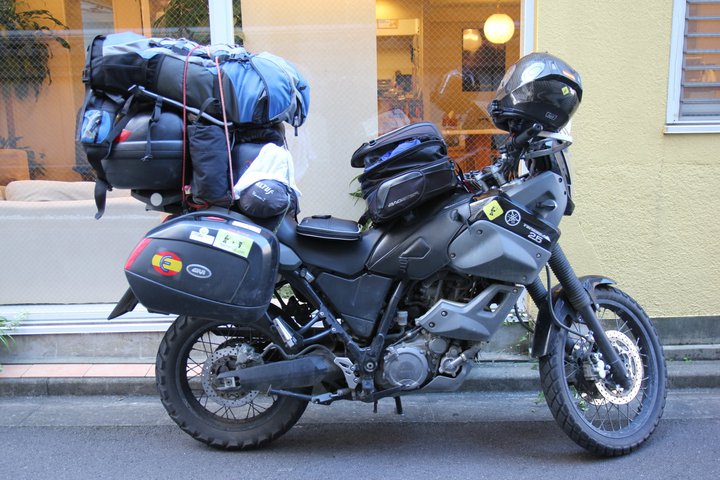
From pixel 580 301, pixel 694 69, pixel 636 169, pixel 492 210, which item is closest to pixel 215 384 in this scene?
pixel 492 210

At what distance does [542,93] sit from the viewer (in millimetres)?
3078

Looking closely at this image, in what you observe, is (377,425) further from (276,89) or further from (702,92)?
(702,92)

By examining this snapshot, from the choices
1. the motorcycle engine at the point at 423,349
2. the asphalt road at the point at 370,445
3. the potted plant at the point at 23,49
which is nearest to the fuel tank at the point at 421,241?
the motorcycle engine at the point at 423,349

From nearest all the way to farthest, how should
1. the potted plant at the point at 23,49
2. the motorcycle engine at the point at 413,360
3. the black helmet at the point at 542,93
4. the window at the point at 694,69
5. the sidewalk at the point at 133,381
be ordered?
the black helmet at the point at 542,93 < the motorcycle engine at the point at 413,360 < the sidewalk at the point at 133,381 < the window at the point at 694,69 < the potted plant at the point at 23,49

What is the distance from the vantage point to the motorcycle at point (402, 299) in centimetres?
302

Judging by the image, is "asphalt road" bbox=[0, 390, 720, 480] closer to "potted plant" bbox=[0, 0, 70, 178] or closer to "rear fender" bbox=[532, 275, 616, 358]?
"rear fender" bbox=[532, 275, 616, 358]

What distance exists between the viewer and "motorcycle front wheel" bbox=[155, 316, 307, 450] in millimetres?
3389

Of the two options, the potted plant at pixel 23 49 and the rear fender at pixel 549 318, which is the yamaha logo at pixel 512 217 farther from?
the potted plant at pixel 23 49

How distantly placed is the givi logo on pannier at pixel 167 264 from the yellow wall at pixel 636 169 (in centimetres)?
274

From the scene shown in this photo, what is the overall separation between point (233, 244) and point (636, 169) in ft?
9.68

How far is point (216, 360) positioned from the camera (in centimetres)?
339

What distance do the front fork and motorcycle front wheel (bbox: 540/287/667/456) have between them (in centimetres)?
4

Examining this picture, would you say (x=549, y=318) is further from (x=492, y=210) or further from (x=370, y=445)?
(x=370, y=445)

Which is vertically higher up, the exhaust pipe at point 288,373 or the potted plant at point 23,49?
the potted plant at point 23,49
